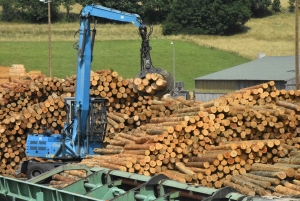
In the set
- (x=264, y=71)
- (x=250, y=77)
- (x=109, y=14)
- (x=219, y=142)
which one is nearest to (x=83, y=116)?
(x=109, y=14)

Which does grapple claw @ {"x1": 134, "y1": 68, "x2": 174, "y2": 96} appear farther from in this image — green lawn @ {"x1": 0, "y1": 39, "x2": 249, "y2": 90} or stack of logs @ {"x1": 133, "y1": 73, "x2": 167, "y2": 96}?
green lawn @ {"x1": 0, "y1": 39, "x2": 249, "y2": 90}

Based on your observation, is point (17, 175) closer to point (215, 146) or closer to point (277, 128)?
point (215, 146)

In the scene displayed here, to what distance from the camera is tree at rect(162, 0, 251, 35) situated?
12038cm

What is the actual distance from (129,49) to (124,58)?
540 centimetres

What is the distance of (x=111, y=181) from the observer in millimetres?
14789

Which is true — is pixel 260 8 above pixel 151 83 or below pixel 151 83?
above

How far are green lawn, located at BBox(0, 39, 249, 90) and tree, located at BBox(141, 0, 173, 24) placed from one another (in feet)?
99.8

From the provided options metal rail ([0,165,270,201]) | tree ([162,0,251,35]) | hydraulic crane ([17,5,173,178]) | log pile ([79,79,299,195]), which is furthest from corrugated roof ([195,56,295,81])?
tree ([162,0,251,35])

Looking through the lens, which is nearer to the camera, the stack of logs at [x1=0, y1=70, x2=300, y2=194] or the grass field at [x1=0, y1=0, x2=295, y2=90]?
the stack of logs at [x1=0, y1=70, x2=300, y2=194]

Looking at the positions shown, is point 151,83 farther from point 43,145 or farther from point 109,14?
point 43,145

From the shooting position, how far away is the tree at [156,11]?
12912 cm

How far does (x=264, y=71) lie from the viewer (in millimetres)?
62719

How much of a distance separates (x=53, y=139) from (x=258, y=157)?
8.29 m

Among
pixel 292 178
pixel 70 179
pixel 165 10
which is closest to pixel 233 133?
pixel 292 178
